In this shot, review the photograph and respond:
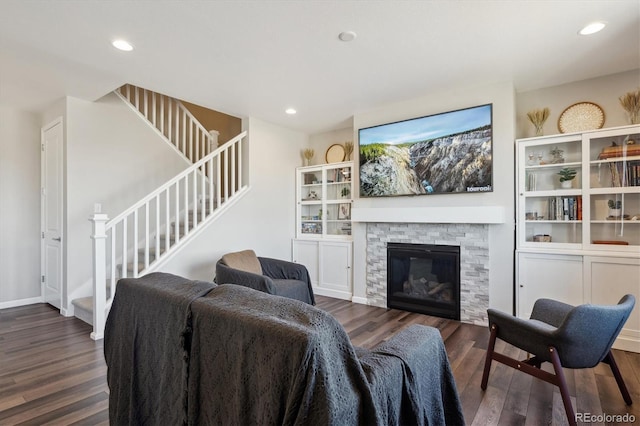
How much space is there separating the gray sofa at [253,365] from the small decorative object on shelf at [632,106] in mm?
3326

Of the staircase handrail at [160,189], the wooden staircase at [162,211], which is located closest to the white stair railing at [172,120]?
the wooden staircase at [162,211]

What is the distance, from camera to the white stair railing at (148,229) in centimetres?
322

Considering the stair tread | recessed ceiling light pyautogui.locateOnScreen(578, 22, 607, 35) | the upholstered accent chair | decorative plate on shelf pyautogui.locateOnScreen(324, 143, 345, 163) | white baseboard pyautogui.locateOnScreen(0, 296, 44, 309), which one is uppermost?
recessed ceiling light pyautogui.locateOnScreen(578, 22, 607, 35)

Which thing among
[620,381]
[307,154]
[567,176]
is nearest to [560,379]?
[620,381]

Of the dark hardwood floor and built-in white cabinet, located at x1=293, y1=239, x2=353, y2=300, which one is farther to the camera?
built-in white cabinet, located at x1=293, y1=239, x2=353, y2=300

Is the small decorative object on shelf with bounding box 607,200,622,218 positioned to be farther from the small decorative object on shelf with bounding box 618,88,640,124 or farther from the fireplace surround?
the fireplace surround

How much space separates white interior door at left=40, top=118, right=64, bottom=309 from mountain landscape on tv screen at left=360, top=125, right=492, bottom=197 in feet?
12.7

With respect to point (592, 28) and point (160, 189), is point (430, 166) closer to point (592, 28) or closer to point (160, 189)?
point (592, 28)

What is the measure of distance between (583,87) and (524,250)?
6.15 feet

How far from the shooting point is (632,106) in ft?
10.2

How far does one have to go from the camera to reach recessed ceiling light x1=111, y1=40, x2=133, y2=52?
2.63m

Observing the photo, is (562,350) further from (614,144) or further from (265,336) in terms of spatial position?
(614,144)

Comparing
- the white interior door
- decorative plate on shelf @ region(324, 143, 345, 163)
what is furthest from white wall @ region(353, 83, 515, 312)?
the white interior door

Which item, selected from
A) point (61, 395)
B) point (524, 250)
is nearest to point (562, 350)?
point (524, 250)
